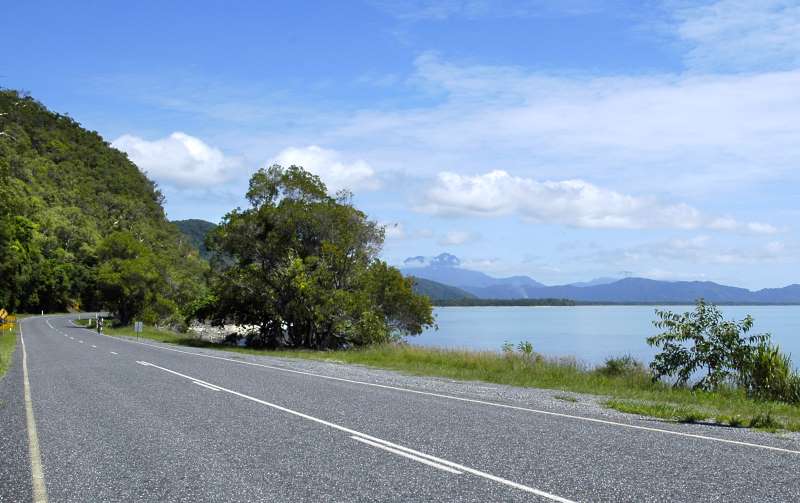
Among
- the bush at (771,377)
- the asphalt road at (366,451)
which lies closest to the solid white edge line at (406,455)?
the asphalt road at (366,451)

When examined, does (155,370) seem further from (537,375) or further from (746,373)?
(746,373)

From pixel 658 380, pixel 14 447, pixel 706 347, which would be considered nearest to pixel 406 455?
pixel 14 447

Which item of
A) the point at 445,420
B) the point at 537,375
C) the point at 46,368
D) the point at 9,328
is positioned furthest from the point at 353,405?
the point at 9,328

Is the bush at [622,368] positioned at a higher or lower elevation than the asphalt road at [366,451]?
higher

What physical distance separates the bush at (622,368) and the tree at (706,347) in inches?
39.6

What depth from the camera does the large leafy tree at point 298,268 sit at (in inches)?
1442

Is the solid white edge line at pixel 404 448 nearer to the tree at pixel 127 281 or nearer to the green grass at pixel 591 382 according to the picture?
the green grass at pixel 591 382

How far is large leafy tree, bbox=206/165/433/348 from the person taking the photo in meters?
36.6

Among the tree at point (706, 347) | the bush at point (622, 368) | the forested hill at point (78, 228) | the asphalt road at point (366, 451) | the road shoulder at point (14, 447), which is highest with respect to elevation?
the forested hill at point (78, 228)

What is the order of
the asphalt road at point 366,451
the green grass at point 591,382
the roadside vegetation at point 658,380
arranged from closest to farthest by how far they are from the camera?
the asphalt road at point 366,451 → the green grass at point 591,382 → the roadside vegetation at point 658,380

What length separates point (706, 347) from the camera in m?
18.0

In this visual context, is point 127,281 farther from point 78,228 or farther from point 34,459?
point 34,459

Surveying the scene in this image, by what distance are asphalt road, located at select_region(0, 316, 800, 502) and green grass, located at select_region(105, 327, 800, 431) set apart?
1.21m

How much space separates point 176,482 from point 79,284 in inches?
4535
